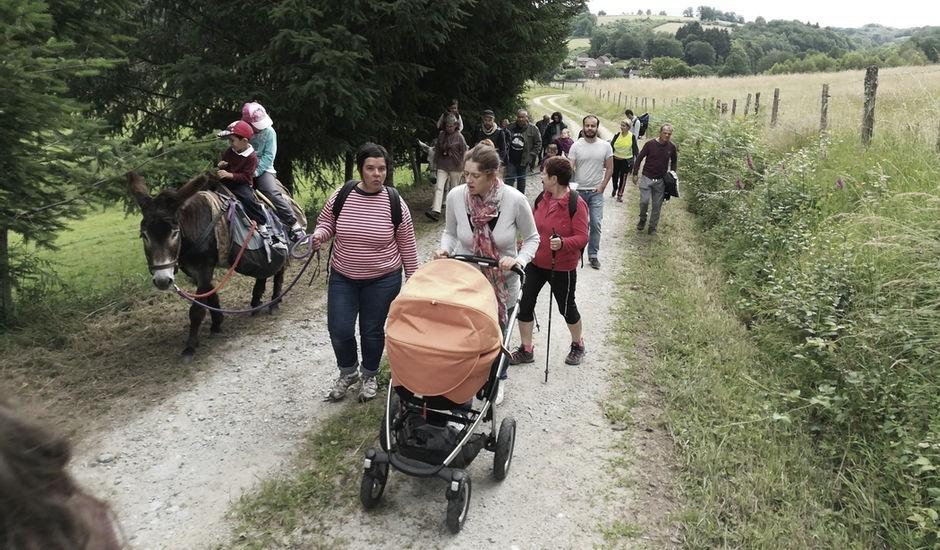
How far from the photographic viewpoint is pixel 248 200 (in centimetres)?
680

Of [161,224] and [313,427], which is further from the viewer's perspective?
[161,224]

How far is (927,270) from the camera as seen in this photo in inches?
203

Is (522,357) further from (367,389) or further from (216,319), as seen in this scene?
(216,319)

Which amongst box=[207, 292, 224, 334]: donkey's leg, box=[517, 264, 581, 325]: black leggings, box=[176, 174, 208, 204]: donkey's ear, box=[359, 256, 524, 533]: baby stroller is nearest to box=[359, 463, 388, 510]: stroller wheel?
box=[359, 256, 524, 533]: baby stroller

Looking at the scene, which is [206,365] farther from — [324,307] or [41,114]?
[41,114]

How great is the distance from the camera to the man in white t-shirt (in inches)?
354

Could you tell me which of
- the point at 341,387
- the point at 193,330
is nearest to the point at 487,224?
the point at 341,387

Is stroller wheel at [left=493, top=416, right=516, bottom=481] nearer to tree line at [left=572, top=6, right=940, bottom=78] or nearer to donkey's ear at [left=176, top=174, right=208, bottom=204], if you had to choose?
donkey's ear at [left=176, top=174, right=208, bottom=204]

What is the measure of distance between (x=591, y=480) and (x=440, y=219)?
8.77 m

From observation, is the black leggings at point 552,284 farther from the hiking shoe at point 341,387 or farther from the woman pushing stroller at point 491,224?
the hiking shoe at point 341,387

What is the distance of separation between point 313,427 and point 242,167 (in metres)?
3.37

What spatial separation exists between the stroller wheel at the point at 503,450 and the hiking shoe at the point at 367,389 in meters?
1.44

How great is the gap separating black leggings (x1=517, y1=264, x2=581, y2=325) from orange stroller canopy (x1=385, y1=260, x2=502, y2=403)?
6.45ft

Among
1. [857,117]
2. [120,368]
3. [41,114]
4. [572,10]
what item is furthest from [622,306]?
[572,10]
